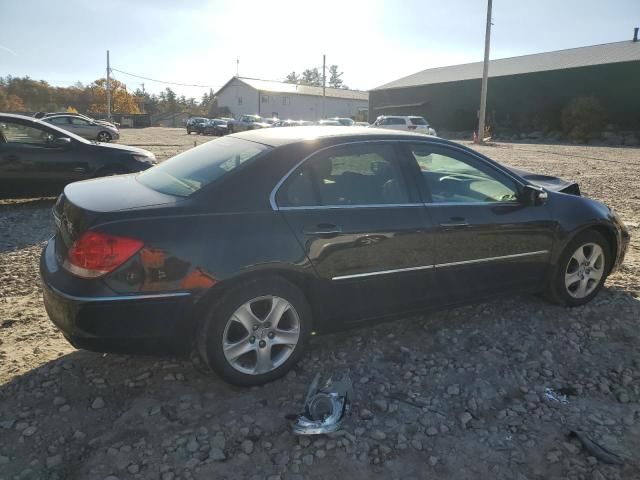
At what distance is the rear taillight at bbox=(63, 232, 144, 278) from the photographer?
268 centimetres

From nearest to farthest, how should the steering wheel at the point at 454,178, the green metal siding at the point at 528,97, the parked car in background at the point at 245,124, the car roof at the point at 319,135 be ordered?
the car roof at the point at 319,135 → the steering wheel at the point at 454,178 → the green metal siding at the point at 528,97 → the parked car in background at the point at 245,124

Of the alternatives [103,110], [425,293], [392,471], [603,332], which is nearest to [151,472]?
[392,471]

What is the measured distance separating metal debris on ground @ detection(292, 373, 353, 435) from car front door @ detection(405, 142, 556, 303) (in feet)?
3.59

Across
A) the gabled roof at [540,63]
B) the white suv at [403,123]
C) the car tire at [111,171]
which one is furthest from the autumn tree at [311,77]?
the car tire at [111,171]

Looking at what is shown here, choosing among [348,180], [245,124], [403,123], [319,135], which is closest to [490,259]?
[348,180]

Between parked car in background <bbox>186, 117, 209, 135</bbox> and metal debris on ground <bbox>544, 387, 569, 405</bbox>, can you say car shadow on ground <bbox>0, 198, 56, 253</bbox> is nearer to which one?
metal debris on ground <bbox>544, 387, 569, 405</bbox>

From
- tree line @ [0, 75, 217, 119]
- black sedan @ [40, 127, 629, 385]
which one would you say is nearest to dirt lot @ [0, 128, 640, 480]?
black sedan @ [40, 127, 629, 385]

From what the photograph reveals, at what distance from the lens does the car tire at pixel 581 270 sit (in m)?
4.20

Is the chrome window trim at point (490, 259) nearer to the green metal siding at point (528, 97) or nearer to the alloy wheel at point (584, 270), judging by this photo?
the alloy wheel at point (584, 270)

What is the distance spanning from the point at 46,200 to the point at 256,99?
63052 millimetres

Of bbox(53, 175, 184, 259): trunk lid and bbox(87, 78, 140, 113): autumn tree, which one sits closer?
bbox(53, 175, 184, 259): trunk lid

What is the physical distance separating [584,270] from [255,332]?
2993 millimetres

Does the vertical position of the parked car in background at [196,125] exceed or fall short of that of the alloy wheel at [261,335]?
it exceeds it

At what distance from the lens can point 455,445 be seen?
2.64m
